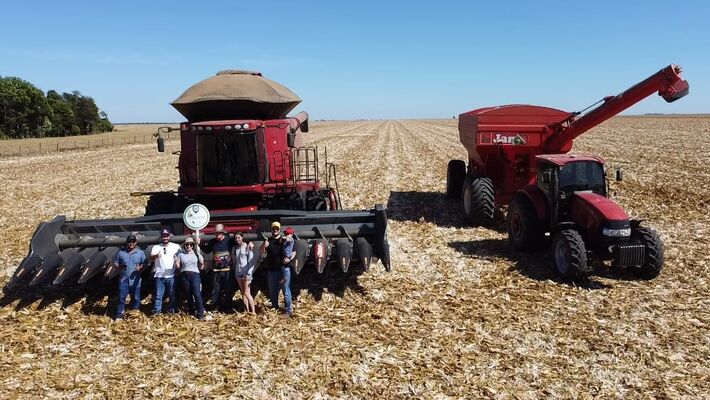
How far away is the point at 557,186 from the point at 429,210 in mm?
6226

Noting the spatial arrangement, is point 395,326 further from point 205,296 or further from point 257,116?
point 257,116

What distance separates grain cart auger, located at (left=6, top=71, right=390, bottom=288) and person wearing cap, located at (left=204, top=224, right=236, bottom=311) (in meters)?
0.82

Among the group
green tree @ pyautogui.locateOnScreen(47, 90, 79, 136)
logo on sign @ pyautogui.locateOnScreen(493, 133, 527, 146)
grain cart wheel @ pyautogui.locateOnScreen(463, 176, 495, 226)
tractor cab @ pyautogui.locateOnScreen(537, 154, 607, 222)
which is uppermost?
green tree @ pyautogui.locateOnScreen(47, 90, 79, 136)

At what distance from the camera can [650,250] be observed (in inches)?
348

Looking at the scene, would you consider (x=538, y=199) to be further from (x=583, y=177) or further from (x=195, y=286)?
(x=195, y=286)

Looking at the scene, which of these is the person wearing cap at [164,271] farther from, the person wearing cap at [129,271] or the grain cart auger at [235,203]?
the grain cart auger at [235,203]

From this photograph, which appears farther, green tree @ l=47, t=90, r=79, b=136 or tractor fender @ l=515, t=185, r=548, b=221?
green tree @ l=47, t=90, r=79, b=136

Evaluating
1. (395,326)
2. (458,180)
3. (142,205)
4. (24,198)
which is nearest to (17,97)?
(24,198)

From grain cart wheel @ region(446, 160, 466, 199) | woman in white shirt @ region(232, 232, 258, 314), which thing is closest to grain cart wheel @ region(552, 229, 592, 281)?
woman in white shirt @ region(232, 232, 258, 314)

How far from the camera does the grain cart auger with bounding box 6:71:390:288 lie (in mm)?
8258

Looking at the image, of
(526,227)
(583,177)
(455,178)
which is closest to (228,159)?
(526,227)

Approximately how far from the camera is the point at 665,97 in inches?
413

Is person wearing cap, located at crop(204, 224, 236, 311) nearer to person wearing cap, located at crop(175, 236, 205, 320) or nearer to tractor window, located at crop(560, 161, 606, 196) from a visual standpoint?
person wearing cap, located at crop(175, 236, 205, 320)

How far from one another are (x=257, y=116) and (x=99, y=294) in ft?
15.3
